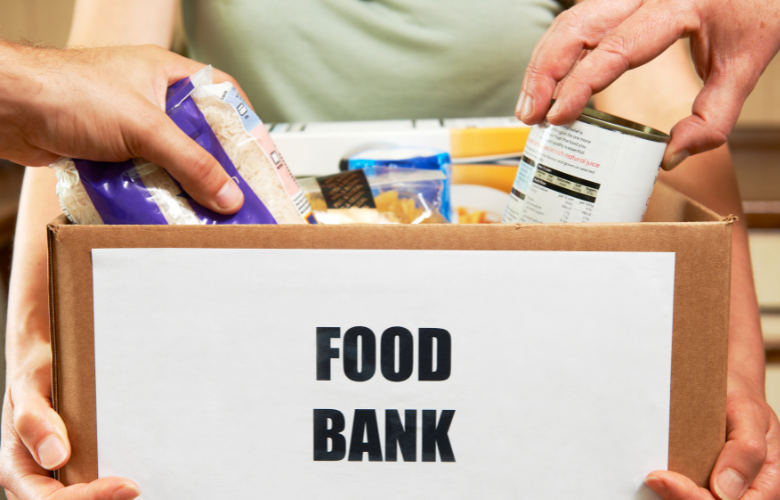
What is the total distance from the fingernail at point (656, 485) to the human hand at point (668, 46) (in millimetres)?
Answer: 265

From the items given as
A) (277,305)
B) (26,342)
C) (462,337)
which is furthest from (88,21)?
(462,337)

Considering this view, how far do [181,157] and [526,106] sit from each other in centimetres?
30

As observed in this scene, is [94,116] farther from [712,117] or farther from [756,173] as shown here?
[756,173]

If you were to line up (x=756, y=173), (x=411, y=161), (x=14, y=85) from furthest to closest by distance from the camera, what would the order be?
1. (x=756, y=173)
2. (x=411, y=161)
3. (x=14, y=85)

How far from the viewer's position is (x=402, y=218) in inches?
24.8

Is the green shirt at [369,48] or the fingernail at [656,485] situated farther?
the green shirt at [369,48]

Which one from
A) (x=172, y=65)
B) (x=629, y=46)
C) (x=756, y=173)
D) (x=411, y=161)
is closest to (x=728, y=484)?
(x=629, y=46)

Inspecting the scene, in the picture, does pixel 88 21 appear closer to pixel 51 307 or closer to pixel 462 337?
pixel 51 307

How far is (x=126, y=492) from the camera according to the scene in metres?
0.39

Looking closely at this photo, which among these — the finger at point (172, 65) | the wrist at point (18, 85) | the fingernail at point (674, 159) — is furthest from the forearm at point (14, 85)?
the fingernail at point (674, 159)

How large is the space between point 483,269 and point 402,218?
10.4 inches

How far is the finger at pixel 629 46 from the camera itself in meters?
0.44

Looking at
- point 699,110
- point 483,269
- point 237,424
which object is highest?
point 699,110

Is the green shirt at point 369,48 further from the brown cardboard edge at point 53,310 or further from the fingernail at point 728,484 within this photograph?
the fingernail at point 728,484
